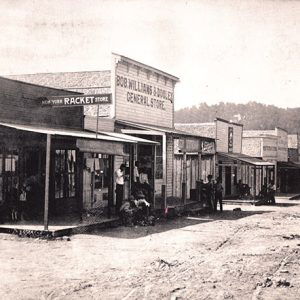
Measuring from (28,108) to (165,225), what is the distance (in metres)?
4.92

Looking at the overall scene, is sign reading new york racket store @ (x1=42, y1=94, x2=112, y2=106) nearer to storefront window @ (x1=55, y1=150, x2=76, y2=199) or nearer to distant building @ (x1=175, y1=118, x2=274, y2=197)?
storefront window @ (x1=55, y1=150, x2=76, y2=199)

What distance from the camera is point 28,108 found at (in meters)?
14.3

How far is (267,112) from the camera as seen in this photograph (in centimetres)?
11400

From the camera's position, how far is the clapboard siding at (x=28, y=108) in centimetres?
1348

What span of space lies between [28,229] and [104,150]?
11.0 feet

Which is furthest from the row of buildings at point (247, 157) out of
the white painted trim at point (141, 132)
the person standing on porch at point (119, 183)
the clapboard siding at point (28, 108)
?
the person standing on porch at point (119, 183)

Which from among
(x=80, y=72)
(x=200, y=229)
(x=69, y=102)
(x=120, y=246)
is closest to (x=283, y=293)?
(x=120, y=246)

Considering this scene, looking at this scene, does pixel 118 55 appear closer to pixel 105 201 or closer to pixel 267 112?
pixel 105 201

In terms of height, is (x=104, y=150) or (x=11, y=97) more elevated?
(x=11, y=97)

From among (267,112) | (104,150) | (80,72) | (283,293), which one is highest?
Result: (267,112)

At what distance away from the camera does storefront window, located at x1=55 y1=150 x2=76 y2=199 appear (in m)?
15.3

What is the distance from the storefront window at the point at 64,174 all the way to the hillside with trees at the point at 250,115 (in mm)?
88280

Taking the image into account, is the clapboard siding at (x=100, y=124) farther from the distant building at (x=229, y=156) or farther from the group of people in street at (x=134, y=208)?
the distant building at (x=229, y=156)

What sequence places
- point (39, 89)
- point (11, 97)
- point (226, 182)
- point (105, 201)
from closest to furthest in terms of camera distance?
1. point (11, 97)
2. point (39, 89)
3. point (105, 201)
4. point (226, 182)
